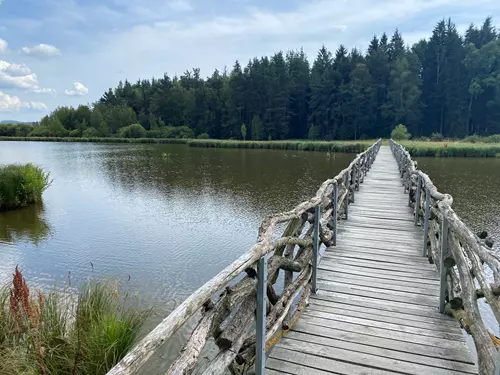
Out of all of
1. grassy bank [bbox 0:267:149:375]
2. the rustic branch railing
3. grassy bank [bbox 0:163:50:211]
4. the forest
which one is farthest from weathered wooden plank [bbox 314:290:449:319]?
the forest

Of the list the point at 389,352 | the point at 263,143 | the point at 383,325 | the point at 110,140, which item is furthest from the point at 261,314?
the point at 110,140

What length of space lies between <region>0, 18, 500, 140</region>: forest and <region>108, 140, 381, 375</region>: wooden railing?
1953 inches

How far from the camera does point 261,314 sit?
281 cm

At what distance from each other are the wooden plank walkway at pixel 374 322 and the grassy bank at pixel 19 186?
1279cm

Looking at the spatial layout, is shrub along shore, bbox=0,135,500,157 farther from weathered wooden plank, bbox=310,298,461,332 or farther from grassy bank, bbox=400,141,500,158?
weathered wooden plank, bbox=310,298,461,332

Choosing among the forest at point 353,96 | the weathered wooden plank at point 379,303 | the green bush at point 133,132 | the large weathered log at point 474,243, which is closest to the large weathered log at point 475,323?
the large weathered log at point 474,243

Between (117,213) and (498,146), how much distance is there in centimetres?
3315

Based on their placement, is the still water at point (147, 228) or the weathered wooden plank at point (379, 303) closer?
the weathered wooden plank at point (379, 303)

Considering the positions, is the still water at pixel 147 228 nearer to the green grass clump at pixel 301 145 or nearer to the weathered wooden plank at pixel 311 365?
the weathered wooden plank at pixel 311 365

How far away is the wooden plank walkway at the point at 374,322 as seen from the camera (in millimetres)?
Result: 3105

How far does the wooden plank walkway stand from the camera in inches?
122

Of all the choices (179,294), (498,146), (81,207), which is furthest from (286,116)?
(179,294)

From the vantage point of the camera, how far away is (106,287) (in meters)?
4.88

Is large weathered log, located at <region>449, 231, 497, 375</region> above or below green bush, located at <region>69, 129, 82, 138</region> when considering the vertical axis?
below
